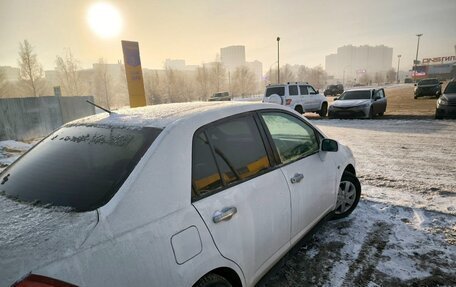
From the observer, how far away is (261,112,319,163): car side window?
8.95 ft

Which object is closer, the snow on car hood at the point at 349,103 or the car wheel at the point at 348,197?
the car wheel at the point at 348,197

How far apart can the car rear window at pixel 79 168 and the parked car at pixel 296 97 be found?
13335 millimetres

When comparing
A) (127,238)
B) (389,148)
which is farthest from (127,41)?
(127,238)

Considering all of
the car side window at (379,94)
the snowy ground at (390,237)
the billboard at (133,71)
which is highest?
the billboard at (133,71)

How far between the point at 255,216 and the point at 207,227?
1.66 feet

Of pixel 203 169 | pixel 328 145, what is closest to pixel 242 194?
pixel 203 169

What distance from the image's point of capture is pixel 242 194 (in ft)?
6.73

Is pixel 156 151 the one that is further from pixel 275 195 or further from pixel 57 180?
pixel 275 195

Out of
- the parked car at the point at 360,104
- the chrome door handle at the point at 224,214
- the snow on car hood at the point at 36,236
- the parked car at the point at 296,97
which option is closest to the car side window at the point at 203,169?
the chrome door handle at the point at 224,214

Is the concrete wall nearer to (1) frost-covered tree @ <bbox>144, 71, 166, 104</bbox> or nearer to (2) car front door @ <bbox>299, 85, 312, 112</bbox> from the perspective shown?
(2) car front door @ <bbox>299, 85, 312, 112</bbox>

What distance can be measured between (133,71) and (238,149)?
12277mm

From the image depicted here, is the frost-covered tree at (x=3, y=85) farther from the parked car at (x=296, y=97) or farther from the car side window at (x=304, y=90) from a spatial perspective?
the car side window at (x=304, y=90)

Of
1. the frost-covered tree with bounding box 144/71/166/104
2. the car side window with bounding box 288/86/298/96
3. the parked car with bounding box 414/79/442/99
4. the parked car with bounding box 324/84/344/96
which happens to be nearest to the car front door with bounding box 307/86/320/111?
the car side window with bounding box 288/86/298/96

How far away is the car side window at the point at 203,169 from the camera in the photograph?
1823mm
